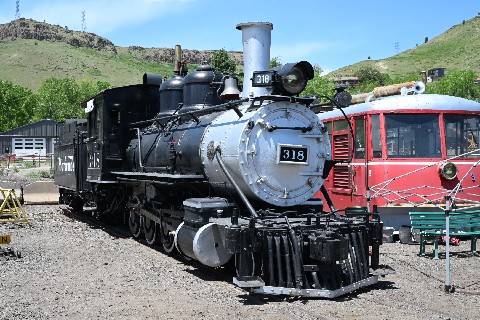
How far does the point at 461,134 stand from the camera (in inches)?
496

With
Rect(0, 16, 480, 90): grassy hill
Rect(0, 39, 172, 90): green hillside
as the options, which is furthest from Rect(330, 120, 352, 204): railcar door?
Rect(0, 39, 172, 90): green hillside

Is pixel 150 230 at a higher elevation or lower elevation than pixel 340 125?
lower

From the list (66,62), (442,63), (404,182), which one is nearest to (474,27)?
(442,63)

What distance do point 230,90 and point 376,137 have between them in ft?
13.4

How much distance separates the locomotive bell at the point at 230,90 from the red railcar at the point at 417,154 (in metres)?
3.34

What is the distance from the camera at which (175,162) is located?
408 inches

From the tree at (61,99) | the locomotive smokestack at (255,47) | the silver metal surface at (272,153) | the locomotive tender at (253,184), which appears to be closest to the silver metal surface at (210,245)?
the locomotive tender at (253,184)

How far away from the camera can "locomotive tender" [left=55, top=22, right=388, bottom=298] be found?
7469 millimetres

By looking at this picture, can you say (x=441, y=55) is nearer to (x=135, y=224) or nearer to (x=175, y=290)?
(x=135, y=224)

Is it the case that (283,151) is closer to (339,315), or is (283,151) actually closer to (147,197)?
(339,315)

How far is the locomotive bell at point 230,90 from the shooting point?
9.93 meters

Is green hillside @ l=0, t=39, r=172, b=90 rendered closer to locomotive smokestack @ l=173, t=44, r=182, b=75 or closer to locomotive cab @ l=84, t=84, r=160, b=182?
locomotive smokestack @ l=173, t=44, r=182, b=75

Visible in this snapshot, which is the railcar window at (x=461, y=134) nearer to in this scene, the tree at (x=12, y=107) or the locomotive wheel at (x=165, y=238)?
the locomotive wheel at (x=165, y=238)

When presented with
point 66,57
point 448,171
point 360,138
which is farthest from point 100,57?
point 448,171
